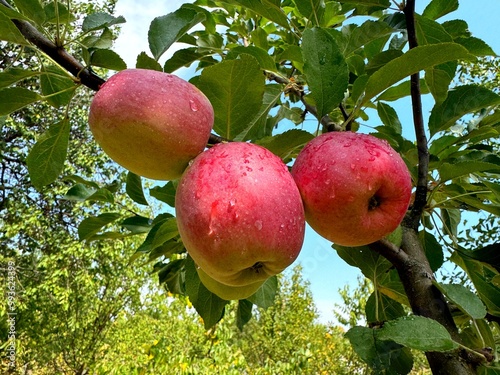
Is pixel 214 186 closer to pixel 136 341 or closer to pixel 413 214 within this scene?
pixel 413 214

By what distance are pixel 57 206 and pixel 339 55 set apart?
17.3ft

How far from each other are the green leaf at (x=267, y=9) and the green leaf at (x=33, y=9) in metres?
0.25

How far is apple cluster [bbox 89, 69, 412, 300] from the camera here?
385 millimetres

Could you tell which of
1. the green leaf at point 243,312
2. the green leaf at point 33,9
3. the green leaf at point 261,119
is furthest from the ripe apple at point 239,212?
the green leaf at point 243,312

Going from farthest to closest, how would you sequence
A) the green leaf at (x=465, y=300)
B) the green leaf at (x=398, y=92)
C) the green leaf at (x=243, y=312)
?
the green leaf at (x=243, y=312)
the green leaf at (x=398, y=92)
the green leaf at (x=465, y=300)

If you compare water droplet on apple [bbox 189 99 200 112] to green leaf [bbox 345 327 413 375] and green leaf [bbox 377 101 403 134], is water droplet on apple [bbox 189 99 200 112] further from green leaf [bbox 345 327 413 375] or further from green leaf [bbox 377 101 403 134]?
green leaf [bbox 377 101 403 134]

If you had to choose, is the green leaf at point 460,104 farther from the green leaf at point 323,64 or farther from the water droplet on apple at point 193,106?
the water droplet on apple at point 193,106

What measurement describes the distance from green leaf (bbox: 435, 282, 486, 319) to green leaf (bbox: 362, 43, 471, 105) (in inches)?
9.0

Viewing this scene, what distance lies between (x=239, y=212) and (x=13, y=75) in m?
0.35

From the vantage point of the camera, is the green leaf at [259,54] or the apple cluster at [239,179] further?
the green leaf at [259,54]

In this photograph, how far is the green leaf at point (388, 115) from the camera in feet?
2.78

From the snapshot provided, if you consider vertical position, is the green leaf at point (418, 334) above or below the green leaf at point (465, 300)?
above

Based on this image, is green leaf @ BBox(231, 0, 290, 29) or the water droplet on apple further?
green leaf @ BBox(231, 0, 290, 29)

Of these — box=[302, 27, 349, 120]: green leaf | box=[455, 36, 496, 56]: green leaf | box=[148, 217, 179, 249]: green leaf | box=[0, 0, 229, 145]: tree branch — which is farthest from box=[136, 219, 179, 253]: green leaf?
box=[455, 36, 496, 56]: green leaf
